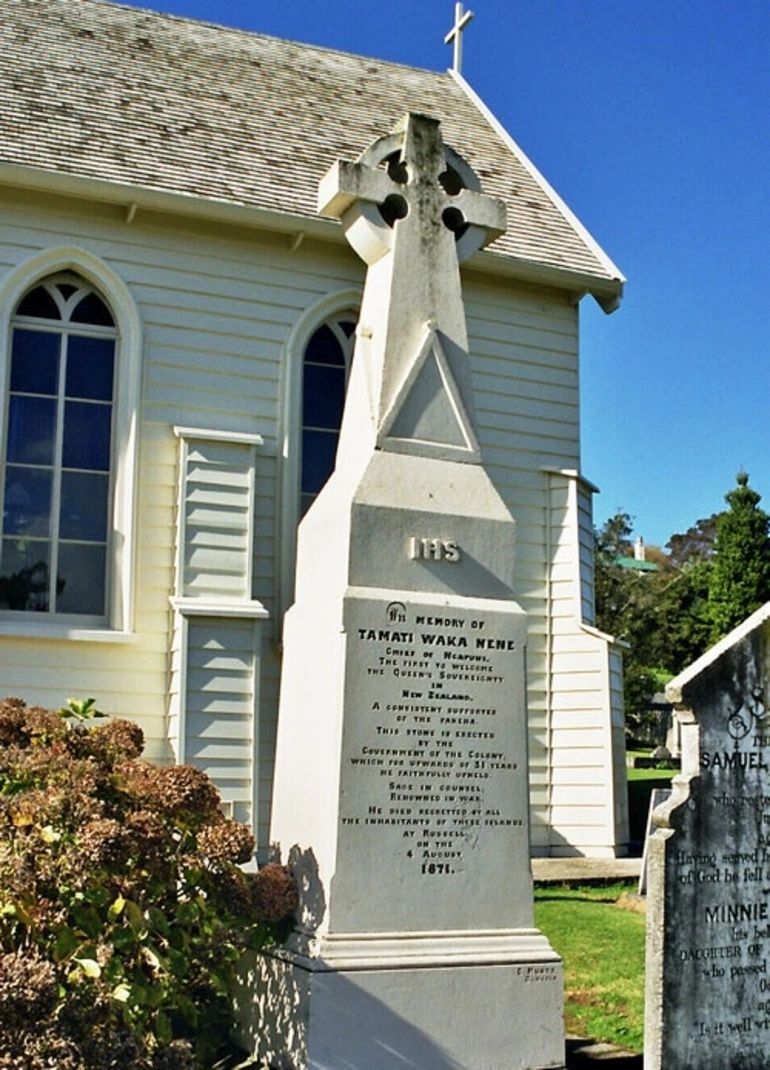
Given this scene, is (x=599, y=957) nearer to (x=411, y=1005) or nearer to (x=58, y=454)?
(x=411, y=1005)

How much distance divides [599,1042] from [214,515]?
7704mm

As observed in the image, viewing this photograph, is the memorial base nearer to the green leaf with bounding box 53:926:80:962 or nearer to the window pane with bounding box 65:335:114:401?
the green leaf with bounding box 53:926:80:962

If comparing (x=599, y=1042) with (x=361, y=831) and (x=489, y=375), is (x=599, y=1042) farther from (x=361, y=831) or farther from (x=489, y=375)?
(x=489, y=375)

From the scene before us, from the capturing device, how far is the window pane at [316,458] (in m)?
14.8

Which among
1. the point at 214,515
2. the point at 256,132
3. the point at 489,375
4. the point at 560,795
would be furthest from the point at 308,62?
the point at 560,795

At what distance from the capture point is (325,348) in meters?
15.1

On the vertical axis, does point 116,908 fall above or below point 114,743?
below

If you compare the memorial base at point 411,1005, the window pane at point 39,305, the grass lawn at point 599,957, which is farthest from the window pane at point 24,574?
the memorial base at point 411,1005

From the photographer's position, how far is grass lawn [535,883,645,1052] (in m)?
7.79

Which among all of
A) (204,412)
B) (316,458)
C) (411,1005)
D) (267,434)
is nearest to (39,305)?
(204,412)

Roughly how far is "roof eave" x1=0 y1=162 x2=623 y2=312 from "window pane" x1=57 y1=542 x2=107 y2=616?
3574mm

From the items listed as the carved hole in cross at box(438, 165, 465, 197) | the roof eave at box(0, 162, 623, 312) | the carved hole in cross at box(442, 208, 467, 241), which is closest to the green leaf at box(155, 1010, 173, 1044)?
the carved hole in cross at box(442, 208, 467, 241)

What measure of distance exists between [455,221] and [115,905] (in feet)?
15.1

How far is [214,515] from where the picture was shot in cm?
1386
